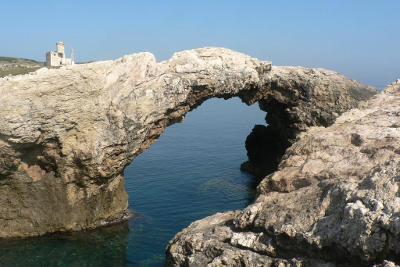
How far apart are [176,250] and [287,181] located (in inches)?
153

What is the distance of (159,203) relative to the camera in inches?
1117

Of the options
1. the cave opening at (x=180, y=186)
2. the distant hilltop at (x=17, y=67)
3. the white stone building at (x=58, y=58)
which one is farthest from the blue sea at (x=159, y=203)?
the distant hilltop at (x=17, y=67)

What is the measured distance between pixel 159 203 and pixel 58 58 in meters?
38.2

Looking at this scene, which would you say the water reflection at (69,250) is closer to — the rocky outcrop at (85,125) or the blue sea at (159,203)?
the blue sea at (159,203)

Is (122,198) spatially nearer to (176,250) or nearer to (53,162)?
(53,162)

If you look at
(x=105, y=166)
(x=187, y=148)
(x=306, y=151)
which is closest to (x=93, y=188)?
(x=105, y=166)

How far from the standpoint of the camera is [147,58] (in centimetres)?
2247

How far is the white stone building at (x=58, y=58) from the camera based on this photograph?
5552 cm

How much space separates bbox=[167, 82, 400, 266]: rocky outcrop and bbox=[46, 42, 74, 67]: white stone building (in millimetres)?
49484

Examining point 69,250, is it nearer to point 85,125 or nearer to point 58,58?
point 85,125

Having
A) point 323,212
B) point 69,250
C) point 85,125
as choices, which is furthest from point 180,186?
point 323,212

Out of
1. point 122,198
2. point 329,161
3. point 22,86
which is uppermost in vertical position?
point 22,86

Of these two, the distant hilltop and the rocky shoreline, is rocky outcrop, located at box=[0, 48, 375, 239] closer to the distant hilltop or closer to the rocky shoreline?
the rocky shoreline

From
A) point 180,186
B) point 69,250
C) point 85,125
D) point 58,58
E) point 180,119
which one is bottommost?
point 69,250
